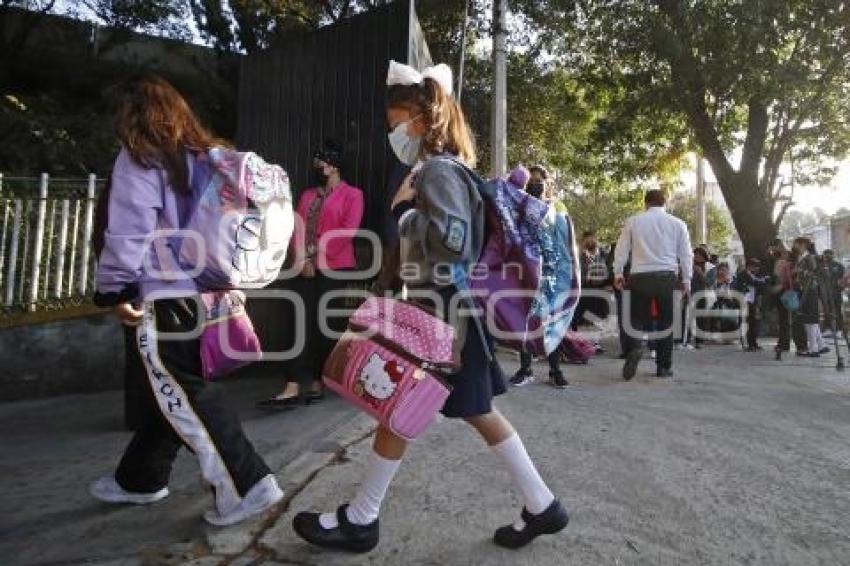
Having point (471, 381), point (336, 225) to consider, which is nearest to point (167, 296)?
point (471, 381)

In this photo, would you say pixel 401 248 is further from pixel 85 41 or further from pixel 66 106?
pixel 85 41

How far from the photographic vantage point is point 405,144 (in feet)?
9.62

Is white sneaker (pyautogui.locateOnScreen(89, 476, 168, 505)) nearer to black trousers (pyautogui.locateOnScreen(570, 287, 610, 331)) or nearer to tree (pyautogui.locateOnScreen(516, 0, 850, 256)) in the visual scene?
black trousers (pyautogui.locateOnScreen(570, 287, 610, 331))

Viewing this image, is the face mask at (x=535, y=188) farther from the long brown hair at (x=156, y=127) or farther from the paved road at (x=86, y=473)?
the long brown hair at (x=156, y=127)

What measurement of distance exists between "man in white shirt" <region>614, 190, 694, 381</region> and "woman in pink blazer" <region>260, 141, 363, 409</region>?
10.5 ft

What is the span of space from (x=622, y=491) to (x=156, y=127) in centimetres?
265

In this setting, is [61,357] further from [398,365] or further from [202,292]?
[398,365]

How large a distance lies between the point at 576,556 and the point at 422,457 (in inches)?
47.3

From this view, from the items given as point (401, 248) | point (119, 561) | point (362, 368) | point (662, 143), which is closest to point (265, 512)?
point (119, 561)

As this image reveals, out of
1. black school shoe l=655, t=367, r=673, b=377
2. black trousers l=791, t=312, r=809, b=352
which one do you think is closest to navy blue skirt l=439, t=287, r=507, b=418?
black school shoe l=655, t=367, r=673, b=377

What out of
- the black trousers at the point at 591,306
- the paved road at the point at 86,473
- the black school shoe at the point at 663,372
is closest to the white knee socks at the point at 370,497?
the paved road at the point at 86,473

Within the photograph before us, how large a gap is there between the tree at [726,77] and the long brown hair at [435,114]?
418 inches

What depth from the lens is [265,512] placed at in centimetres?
285

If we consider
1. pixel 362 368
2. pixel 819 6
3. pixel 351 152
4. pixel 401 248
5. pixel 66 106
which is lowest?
pixel 362 368
